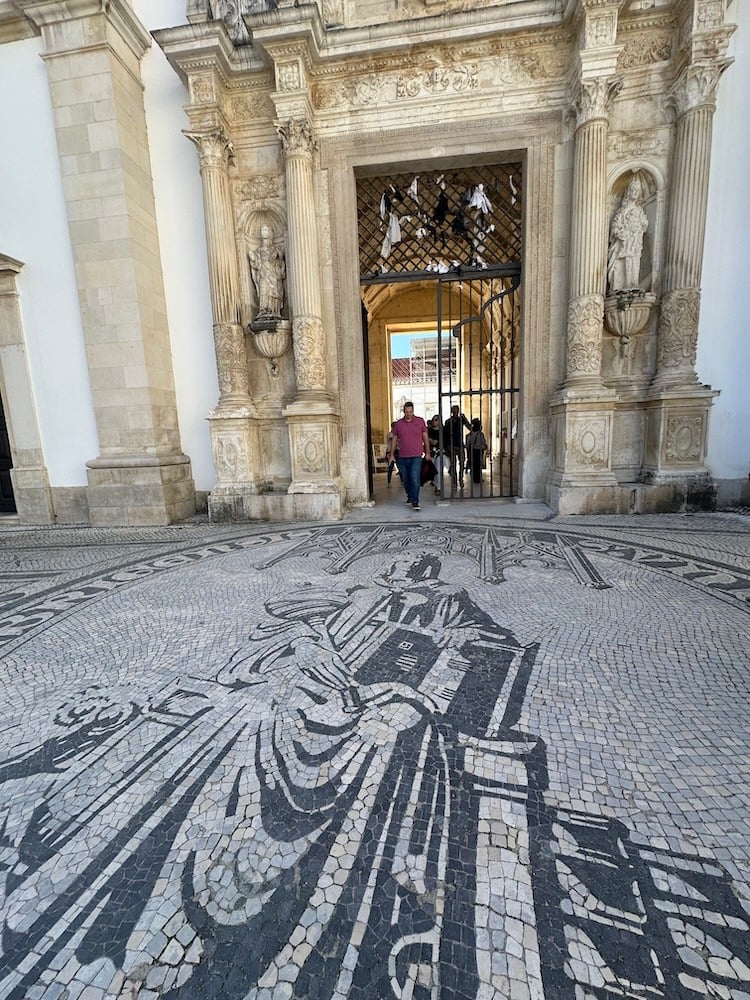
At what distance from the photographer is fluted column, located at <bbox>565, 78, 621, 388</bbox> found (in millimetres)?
5035

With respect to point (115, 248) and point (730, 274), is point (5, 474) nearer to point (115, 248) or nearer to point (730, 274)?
point (115, 248)

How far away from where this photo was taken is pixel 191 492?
6562mm

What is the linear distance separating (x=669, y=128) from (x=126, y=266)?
7.13 metres

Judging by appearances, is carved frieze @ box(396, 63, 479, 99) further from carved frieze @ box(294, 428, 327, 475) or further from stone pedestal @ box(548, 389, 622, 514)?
carved frieze @ box(294, 428, 327, 475)

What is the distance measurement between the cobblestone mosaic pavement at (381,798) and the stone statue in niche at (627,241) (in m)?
4.41

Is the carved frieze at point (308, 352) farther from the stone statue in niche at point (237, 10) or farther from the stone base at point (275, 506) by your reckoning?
the stone statue in niche at point (237, 10)

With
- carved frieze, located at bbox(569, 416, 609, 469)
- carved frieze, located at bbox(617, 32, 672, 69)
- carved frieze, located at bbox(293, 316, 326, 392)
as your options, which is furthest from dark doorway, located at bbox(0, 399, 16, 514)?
carved frieze, located at bbox(617, 32, 672, 69)

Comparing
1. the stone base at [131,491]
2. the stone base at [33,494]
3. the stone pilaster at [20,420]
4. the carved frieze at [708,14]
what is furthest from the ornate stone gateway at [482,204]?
the stone pilaster at [20,420]

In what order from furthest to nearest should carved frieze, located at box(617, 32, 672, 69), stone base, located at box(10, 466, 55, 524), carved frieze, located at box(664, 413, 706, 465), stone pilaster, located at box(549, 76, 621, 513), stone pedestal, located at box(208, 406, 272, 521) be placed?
stone base, located at box(10, 466, 55, 524) → stone pedestal, located at box(208, 406, 272, 521) → carved frieze, located at box(664, 413, 706, 465) → stone pilaster, located at box(549, 76, 621, 513) → carved frieze, located at box(617, 32, 672, 69)

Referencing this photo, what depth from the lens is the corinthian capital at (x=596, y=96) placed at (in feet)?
16.0

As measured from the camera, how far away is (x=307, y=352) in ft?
18.8

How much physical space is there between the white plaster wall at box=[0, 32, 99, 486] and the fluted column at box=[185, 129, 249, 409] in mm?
1978

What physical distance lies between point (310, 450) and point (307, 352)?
1.32m

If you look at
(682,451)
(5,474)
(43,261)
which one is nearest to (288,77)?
(43,261)
